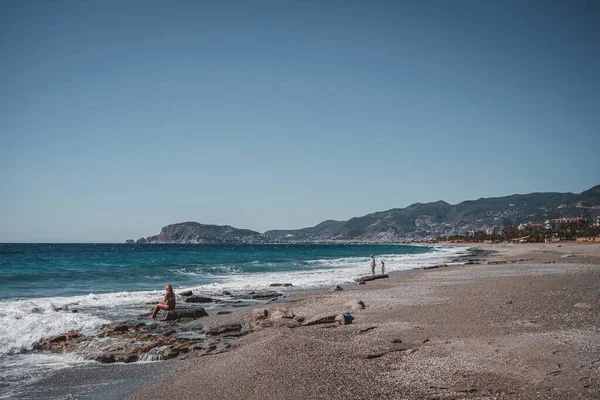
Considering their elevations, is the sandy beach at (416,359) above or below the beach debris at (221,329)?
above

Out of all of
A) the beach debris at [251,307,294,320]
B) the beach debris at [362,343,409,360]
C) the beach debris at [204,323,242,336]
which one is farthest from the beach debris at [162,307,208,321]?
the beach debris at [362,343,409,360]

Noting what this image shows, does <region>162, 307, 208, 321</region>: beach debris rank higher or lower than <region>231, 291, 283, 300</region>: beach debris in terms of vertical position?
higher

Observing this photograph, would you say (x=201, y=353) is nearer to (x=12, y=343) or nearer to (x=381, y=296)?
(x=12, y=343)

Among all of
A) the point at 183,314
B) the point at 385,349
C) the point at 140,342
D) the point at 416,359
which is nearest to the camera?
the point at 416,359

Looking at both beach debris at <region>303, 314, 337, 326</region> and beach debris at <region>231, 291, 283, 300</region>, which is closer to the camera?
beach debris at <region>303, 314, 337, 326</region>

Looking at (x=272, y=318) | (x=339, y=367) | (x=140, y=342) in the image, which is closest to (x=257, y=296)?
(x=272, y=318)

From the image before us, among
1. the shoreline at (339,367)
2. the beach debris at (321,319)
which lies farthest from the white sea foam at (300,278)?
the shoreline at (339,367)

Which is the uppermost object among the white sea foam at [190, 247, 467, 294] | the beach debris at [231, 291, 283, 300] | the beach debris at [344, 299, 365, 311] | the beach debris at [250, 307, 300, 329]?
the beach debris at [250, 307, 300, 329]

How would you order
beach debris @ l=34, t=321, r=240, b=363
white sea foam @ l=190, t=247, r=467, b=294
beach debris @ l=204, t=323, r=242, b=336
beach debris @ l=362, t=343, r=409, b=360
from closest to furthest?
1. beach debris @ l=362, t=343, r=409, b=360
2. beach debris @ l=34, t=321, r=240, b=363
3. beach debris @ l=204, t=323, r=242, b=336
4. white sea foam @ l=190, t=247, r=467, b=294

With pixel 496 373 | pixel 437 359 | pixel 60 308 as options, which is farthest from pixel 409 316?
pixel 60 308

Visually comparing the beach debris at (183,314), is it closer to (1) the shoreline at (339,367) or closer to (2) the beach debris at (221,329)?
(2) the beach debris at (221,329)

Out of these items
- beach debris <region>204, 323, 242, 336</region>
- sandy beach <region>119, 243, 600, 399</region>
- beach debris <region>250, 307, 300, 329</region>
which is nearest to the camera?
A: sandy beach <region>119, 243, 600, 399</region>

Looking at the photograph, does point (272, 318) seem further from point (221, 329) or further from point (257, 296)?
point (257, 296)

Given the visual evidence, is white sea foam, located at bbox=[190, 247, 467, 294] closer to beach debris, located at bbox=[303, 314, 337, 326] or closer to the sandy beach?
beach debris, located at bbox=[303, 314, 337, 326]
